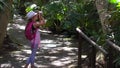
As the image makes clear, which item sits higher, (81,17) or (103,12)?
(103,12)

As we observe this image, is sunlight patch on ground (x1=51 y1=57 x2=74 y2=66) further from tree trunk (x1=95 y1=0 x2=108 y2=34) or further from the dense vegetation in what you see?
tree trunk (x1=95 y1=0 x2=108 y2=34)

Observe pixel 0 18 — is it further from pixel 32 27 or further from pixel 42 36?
pixel 42 36

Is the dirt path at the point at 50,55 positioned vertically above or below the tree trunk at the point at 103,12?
below

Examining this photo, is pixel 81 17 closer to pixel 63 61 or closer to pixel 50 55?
pixel 50 55

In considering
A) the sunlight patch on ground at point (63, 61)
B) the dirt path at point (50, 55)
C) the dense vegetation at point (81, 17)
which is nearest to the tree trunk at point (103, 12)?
the dense vegetation at point (81, 17)

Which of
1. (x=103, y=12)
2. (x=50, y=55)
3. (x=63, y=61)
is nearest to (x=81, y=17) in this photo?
(x=50, y=55)

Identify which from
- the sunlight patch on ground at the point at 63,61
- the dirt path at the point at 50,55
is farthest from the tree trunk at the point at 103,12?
the sunlight patch on ground at the point at 63,61

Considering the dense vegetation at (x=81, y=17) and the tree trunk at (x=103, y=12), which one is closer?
the dense vegetation at (x=81, y=17)

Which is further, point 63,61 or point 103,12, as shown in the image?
point 63,61

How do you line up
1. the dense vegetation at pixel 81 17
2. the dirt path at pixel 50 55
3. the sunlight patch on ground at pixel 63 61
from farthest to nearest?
1. the sunlight patch on ground at pixel 63 61
2. the dirt path at pixel 50 55
3. the dense vegetation at pixel 81 17

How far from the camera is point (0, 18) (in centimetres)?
1000

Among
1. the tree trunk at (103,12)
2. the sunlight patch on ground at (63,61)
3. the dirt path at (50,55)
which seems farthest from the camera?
the sunlight patch on ground at (63,61)

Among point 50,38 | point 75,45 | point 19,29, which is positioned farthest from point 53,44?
point 19,29

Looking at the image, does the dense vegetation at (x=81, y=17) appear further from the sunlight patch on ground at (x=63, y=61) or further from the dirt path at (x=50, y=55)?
the sunlight patch on ground at (x=63, y=61)
